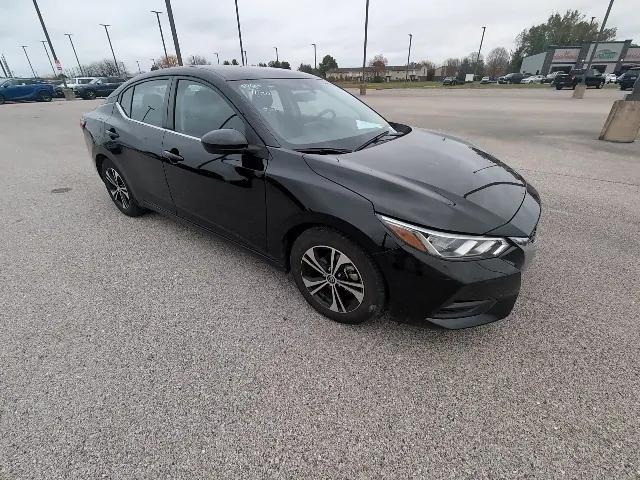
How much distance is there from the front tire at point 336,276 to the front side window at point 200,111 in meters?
1.00

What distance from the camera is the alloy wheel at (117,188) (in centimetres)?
398

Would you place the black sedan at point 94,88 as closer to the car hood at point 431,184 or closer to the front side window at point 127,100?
the front side window at point 127,100

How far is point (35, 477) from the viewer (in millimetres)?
1522

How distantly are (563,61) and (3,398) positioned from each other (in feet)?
305

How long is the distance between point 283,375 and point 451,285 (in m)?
1.08

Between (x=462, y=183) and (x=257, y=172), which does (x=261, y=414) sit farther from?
(x=462, y=183)

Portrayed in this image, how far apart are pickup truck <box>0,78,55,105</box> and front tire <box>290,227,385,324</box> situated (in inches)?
1156

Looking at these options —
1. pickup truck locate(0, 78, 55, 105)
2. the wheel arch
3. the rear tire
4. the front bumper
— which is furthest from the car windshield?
the rear tire

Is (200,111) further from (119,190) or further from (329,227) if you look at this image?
(119,190)

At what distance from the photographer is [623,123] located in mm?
7910

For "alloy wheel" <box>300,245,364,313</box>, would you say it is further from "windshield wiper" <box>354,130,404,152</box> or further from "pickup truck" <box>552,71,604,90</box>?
"pickup truck" <box>552,71,604,90</box>

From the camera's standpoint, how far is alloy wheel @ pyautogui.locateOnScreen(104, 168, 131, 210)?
398 cm

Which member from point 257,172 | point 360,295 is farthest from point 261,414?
point 257,172

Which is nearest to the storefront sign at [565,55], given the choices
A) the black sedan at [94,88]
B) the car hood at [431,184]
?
the black sedan at [94,88]
